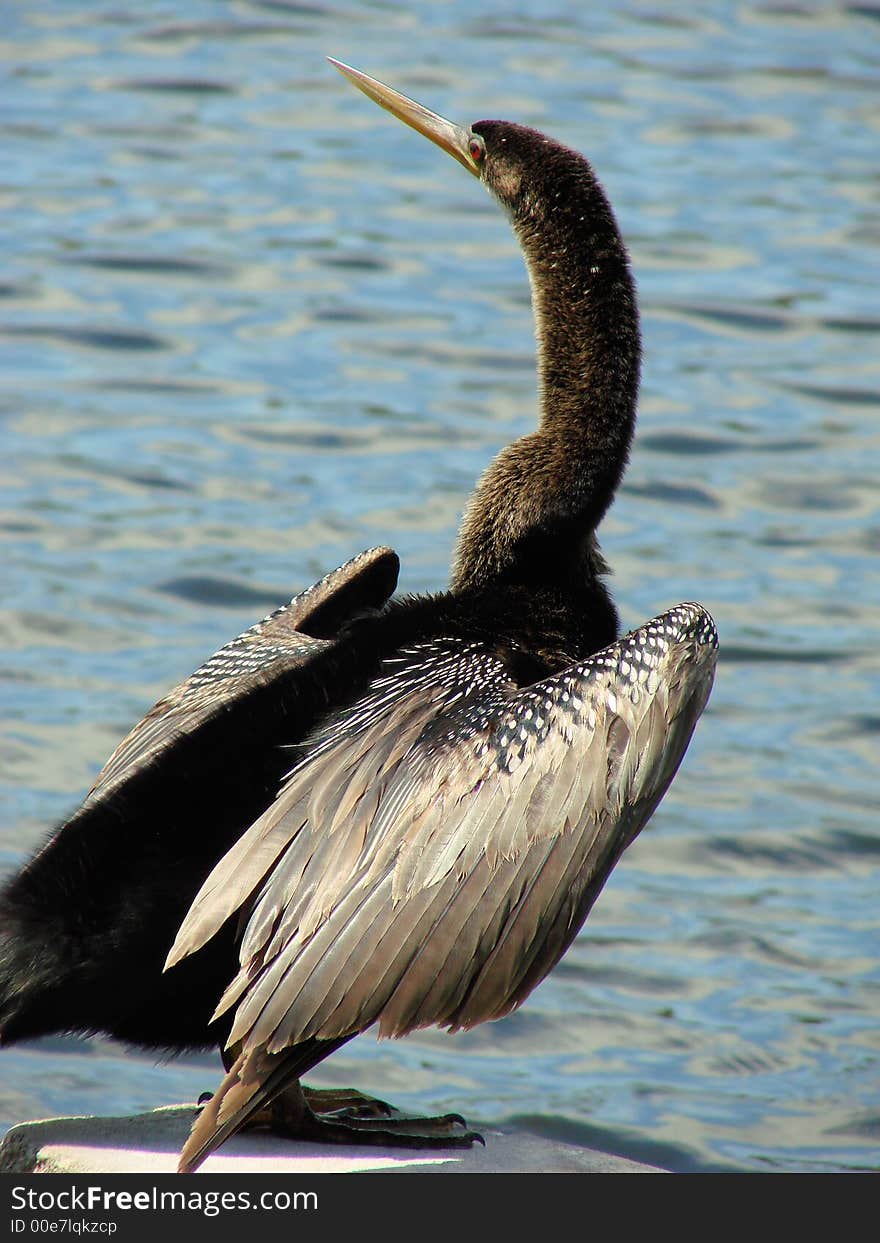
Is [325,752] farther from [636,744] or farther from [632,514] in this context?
[632,514]

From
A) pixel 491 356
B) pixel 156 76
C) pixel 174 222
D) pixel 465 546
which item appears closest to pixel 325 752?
pixel 465 546

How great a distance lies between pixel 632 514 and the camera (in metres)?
10.8

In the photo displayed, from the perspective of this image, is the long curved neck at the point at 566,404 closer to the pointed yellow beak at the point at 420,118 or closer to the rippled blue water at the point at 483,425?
the pointed yellow beak at the point at 420,118

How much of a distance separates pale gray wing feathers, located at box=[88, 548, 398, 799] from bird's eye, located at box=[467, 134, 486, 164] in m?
1.13

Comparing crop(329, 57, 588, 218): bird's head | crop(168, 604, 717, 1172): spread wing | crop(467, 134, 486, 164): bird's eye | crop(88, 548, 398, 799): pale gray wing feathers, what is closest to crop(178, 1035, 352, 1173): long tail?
crop(168, 604, 717, 1172): spread wing

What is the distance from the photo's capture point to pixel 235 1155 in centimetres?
452

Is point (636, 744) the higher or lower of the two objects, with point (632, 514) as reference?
higher

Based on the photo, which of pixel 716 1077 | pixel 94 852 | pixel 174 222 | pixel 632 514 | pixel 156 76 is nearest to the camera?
pixel 94 852

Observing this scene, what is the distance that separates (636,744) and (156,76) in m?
12.9

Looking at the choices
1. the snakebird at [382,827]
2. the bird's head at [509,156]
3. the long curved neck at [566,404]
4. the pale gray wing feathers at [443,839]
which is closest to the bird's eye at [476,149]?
the bird's head at [509,156]

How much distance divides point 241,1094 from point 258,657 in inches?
56.1

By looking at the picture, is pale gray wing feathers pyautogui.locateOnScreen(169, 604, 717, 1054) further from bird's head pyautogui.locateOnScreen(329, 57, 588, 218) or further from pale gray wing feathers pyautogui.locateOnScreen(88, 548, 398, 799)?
bird's head pyautogui.locateOnScreen(329, 57, 588, 218)

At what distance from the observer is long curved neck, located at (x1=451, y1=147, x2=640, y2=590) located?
196 inches

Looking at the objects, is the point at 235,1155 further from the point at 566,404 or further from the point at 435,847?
the point at 566,404
